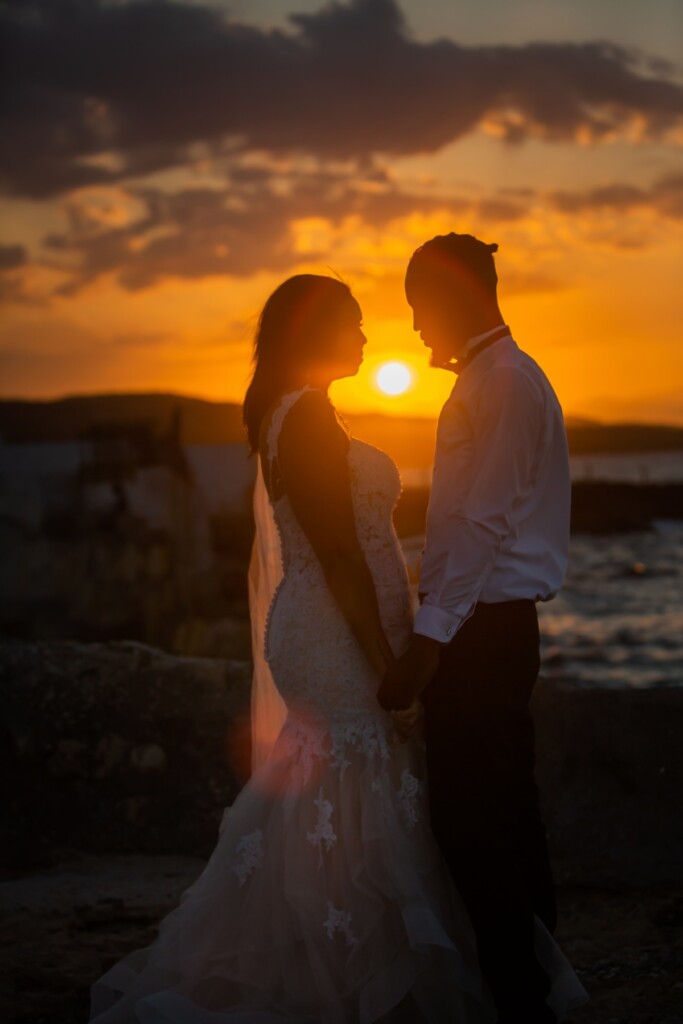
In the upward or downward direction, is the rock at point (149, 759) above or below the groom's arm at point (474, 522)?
below

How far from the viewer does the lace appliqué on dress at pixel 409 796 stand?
2.97 metres

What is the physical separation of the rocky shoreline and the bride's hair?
2.23 metres

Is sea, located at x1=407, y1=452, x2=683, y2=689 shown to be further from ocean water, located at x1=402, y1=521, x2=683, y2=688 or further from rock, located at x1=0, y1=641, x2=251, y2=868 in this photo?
rock, located at x1=0, y1=641, x2=251, y2=868

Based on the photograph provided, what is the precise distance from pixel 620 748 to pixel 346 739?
230 cm

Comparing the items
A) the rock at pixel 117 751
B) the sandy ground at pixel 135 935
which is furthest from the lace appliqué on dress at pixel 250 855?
the rock at pixel 117 751

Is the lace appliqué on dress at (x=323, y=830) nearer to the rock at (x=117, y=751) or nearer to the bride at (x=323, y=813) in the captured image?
the bride at (x=323, y=813)

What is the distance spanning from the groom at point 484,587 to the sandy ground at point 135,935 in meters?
0.75

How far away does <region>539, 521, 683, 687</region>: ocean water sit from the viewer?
24.7 m

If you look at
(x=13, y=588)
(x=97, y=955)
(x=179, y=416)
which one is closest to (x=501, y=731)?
(x=97, y=955)

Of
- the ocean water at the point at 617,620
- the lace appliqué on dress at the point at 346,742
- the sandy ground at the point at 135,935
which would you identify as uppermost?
the lace appliqué on dress at the point at 346,742

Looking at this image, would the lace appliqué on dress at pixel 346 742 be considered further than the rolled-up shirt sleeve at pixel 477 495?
Yes

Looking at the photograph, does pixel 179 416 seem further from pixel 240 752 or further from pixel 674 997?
pixel 674 997

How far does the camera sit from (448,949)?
2826mm

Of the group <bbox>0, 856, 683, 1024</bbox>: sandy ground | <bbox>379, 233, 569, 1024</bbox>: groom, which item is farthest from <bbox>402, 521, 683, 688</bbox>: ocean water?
<bbox>379, 233, 569, 1024</bbox>: groom
